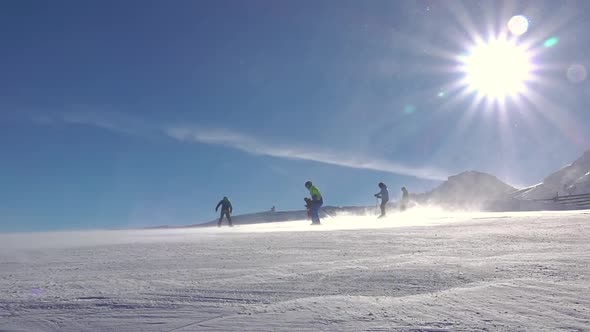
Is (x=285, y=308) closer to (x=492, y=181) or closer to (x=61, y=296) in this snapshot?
(x=61, y=296)

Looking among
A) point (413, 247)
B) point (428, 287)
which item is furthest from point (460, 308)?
point (413, 247)

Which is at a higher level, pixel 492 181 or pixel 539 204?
pixel 492 181

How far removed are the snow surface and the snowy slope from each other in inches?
3979

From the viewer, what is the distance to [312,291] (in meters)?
3.07

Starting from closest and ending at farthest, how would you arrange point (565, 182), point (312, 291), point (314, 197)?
point (312, 291)
point (314, 197)
point (565, 182)

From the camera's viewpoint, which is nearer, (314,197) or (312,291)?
(312,291)

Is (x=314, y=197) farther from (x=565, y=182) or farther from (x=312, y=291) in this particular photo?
(x=565, y=182)

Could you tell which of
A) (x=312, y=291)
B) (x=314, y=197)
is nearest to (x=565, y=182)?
(x=314, y=197)

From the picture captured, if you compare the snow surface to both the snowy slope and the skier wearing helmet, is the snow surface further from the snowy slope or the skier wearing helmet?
the snowy slope

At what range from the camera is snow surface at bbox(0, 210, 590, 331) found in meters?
2.37

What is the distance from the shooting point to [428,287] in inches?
122

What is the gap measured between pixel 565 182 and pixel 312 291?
137 m

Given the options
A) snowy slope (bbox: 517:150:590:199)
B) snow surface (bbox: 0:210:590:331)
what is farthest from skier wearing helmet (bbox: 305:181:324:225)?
snowy slope (bbox: 517:150:590:199)

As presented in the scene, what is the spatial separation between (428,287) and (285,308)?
1.14 meters
